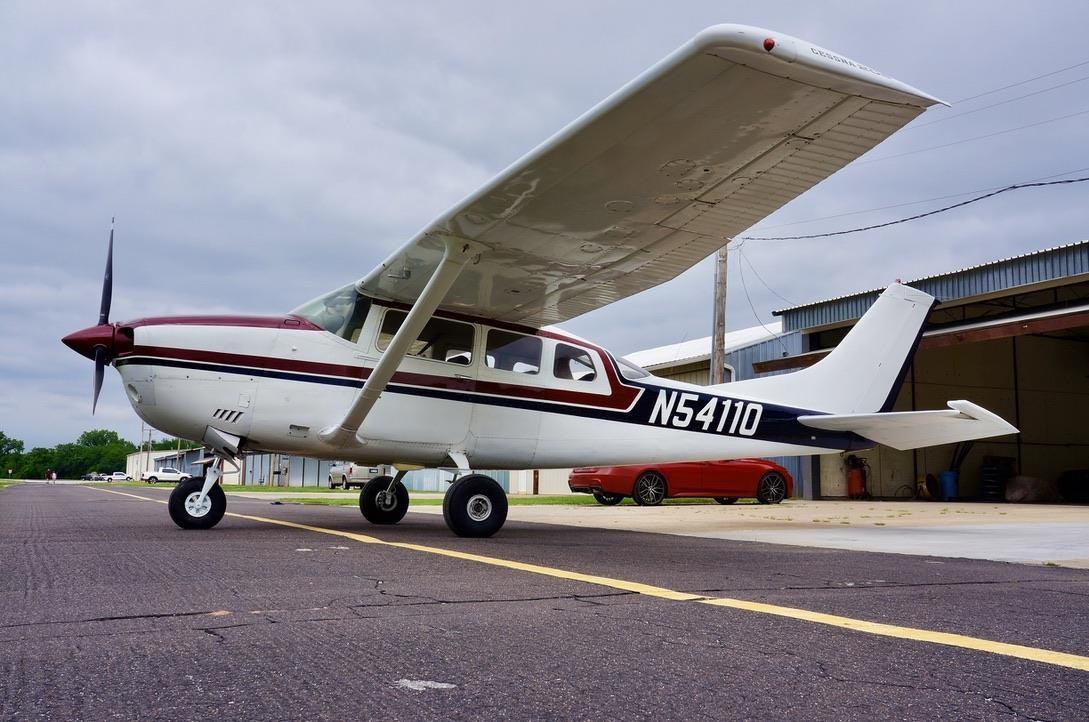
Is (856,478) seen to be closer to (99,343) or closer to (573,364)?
(573,364)

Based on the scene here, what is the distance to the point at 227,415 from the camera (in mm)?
7449

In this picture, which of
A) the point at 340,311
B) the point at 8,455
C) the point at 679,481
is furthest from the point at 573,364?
the point at 8,455

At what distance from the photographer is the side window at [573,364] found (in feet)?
28.9

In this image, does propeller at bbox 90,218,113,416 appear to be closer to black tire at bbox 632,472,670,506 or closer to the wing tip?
the wing tip

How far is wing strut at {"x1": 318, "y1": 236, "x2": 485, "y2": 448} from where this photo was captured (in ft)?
22.4

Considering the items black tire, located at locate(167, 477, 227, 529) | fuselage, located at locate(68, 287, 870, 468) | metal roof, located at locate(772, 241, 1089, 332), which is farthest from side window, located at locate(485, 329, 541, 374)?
metal roof, located at locate(772, 241, 1089, 332)

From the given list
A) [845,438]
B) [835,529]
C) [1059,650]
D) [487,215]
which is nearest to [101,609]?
[1059,650]

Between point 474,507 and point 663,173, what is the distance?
11.8 feet

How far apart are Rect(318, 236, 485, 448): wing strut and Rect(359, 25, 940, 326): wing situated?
18 centimetres

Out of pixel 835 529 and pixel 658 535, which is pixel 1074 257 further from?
pixel 658 535

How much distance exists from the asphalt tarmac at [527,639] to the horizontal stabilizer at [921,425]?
4010 millimetres

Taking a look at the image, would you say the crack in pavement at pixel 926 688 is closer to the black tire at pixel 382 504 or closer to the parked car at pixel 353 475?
the black tire at pixel 382 504

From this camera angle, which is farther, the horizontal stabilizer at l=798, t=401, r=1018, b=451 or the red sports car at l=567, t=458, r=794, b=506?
the red sports car at l=567, t=458, r=794, b=506

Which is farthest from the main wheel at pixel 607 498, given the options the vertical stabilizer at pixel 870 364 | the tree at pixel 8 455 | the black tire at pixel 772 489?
the tree at pixel 8 455
